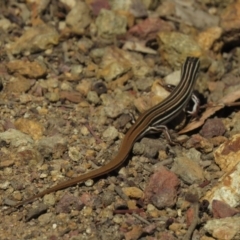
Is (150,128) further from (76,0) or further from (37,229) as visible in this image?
(76,0)

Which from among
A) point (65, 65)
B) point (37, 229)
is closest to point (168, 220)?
point (37, 229)

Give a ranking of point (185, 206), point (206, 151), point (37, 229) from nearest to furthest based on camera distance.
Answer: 1. point (37, 229)
2. point (185, 206)
3. point (206, 151)

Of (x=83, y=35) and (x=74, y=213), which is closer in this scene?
(x=74, y=213)

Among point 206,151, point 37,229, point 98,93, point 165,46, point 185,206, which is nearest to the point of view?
point 37,229

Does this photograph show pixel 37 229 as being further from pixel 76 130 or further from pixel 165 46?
pixel 165 46

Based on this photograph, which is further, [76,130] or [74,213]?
[76,130]

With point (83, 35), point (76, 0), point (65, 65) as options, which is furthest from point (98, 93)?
point (76, 0)

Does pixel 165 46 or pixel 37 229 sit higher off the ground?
pixel 165 46

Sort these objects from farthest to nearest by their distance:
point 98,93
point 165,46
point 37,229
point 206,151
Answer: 1. point 165,46
2. point 98,93
3. point 206,151
4. point 37,229

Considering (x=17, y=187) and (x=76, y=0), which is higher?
(x=76, y=0)

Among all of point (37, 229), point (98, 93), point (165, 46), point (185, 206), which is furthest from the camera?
point (165, 46)
